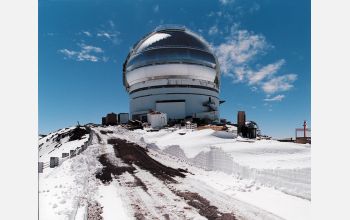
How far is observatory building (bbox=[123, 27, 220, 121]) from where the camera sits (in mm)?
51312

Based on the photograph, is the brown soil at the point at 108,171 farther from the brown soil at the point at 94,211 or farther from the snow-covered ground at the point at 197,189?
the brown soil at the point at 94,211

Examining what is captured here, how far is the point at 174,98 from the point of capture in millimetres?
51812

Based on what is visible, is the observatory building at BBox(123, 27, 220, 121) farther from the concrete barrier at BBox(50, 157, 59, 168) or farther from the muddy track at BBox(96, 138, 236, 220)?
the concrete barrier at BBox(50, 157, 59, 168)

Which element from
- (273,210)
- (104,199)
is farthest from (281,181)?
(104,199)

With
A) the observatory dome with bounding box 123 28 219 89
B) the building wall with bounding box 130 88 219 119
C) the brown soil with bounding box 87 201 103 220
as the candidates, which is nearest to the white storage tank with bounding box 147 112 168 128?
the building wall with bounding box 130 88 219 119

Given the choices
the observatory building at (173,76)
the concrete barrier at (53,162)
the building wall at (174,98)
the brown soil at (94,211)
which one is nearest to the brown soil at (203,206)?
the brown soil at (94,211)

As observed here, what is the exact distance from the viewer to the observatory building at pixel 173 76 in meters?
51.3

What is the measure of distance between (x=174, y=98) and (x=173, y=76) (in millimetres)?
4428

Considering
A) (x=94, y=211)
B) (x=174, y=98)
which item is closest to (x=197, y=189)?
(x=94, y=211)

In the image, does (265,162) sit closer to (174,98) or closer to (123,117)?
(174,98)

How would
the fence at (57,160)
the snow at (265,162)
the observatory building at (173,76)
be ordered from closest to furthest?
the snow at (265,162)
the fence at (57,160)
the observatory building at (173,76)

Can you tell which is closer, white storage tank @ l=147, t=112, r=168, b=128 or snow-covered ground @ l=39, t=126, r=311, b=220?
snow-covered ground @ l=39, t=126, r=311, b=220

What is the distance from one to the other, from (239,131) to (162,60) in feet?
98.1

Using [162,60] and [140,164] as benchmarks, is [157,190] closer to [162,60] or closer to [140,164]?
[140,164]
